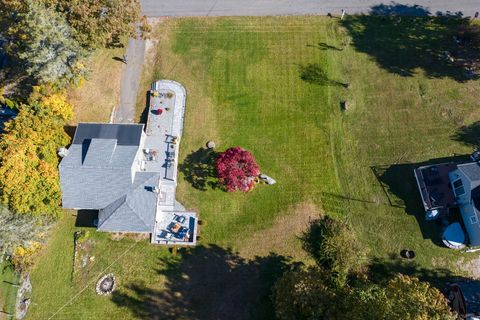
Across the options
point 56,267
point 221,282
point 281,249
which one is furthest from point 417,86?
point 56,267

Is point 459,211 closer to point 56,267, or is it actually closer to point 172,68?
point 172,68

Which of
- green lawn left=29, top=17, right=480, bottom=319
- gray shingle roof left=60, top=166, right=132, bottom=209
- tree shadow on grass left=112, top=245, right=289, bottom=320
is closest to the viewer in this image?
tree shadow on grass left=112, top=245, right=289, bottom=320

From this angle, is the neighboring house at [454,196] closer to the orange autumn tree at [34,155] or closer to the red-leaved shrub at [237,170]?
the red-leaved shrub at [237,170]

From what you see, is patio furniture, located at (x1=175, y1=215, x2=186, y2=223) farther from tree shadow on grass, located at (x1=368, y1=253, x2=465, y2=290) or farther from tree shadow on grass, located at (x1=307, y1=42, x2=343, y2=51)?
tree shadow on grass, located at (x1=307, y1=42, x2=343, y2=51)

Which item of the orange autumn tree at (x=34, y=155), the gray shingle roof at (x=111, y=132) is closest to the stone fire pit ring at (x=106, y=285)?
the orange autumn tree at (x=34, y=155)

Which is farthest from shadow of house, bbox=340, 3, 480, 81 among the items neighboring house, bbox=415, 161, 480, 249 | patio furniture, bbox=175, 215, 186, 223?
patio furniture, bbox=175, 215, 186, 223

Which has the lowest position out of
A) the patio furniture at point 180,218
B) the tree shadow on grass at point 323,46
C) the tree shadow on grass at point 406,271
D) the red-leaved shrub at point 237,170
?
the tree shadow on grass at point 406,271
